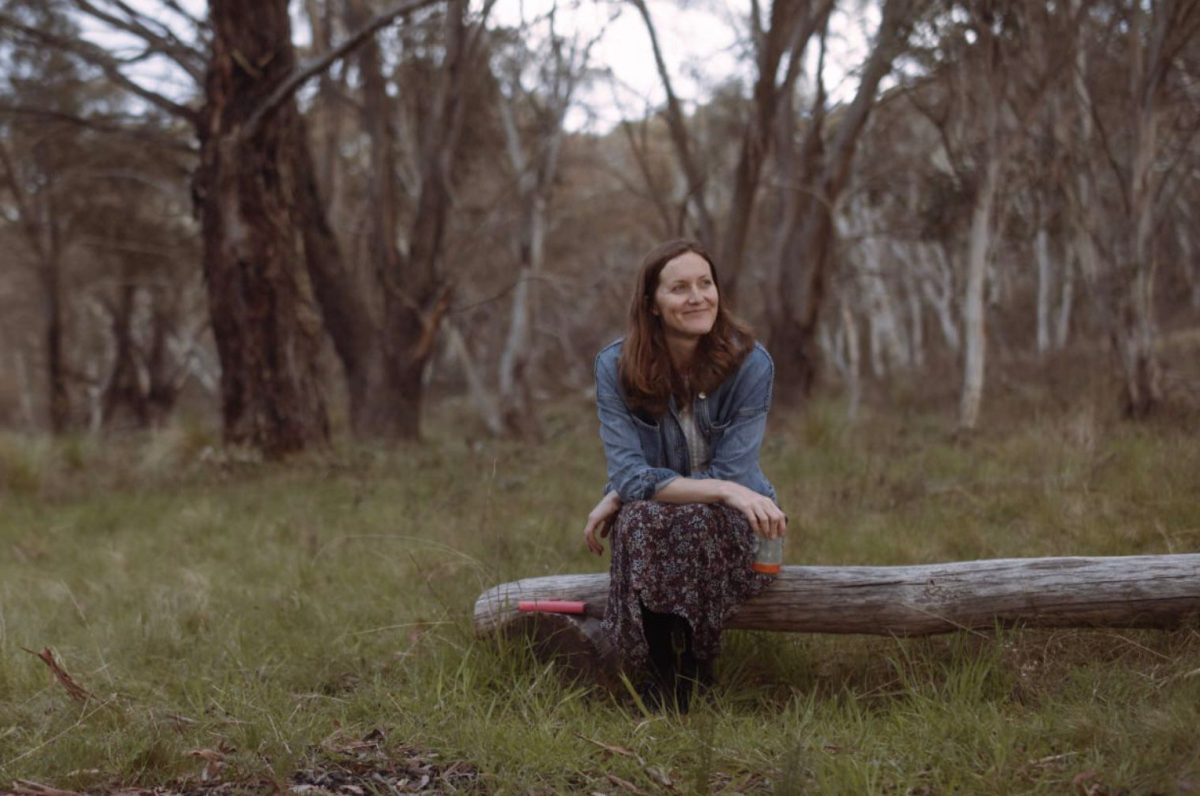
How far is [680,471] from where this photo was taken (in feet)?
A: 11.6

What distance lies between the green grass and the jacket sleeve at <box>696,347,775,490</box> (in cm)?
72

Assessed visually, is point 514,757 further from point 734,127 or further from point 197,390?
point 197,390

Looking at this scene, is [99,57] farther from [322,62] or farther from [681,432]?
[681,432]

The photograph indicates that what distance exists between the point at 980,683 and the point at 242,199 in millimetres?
7354

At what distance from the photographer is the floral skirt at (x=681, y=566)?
10.4 ft

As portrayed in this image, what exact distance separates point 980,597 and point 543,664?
57.4 inches

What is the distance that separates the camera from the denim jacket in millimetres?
3350

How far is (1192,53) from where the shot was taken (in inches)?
522

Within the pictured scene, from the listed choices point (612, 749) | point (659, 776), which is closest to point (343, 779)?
point (612, 749)

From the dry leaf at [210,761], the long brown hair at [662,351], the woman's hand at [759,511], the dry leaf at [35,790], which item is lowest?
the dry leaf at [210,761]

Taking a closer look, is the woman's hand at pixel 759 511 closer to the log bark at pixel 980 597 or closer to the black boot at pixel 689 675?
the log bark at pixel 980 597

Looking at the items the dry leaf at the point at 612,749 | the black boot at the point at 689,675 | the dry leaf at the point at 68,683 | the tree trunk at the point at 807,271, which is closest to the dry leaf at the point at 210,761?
the dry leaf at the point at 68,683

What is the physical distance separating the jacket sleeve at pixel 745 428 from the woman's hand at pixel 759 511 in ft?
0.73

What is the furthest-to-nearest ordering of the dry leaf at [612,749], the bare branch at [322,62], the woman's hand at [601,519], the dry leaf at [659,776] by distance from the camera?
the bare branch at [322,62]
the woman's hand at [601,519]
the dry leaf at [612,749]
the dry leaf at [659,776]
